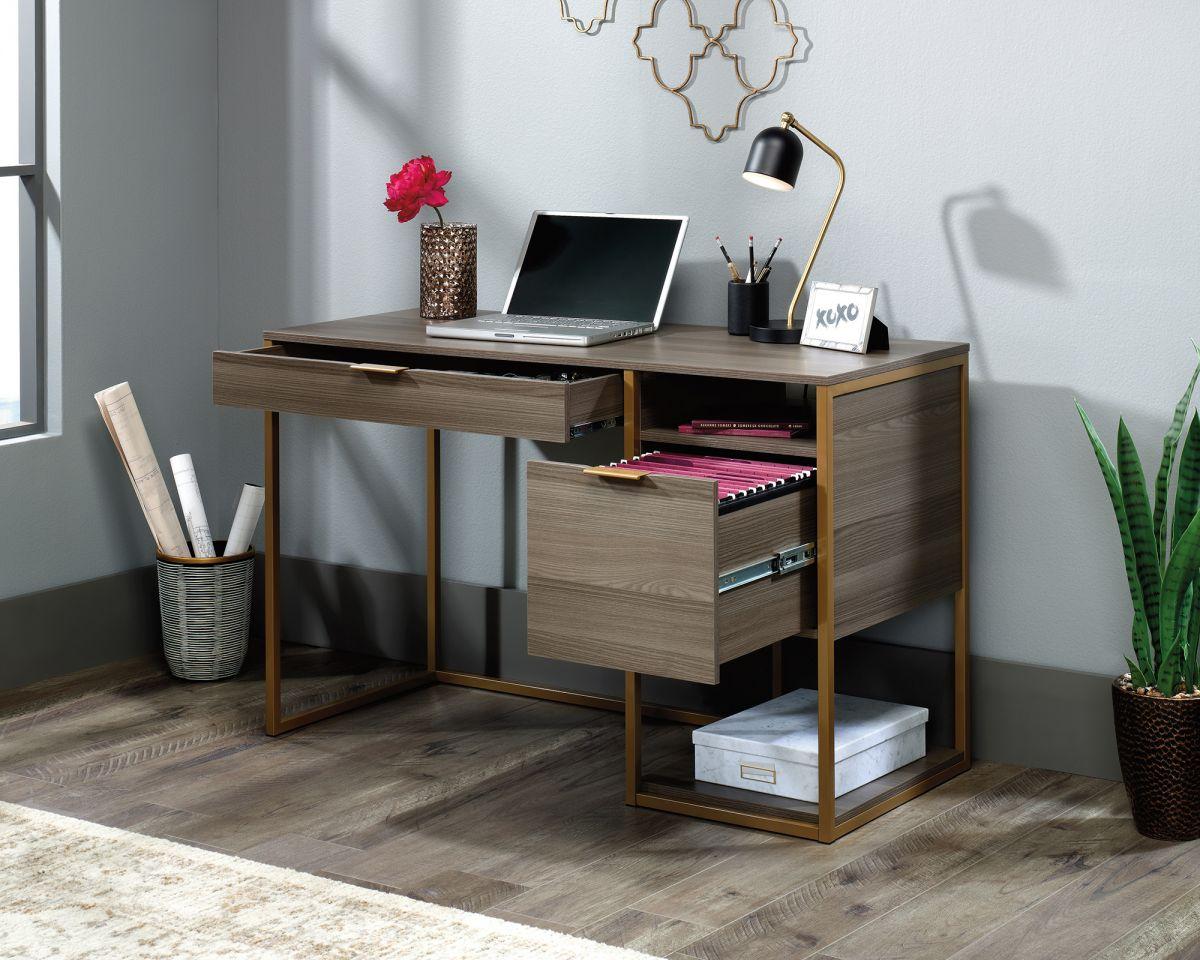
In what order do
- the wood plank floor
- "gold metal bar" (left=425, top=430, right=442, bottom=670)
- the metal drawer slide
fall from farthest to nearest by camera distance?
"gold metal bar" (left=425, top=430, right=442, bottom=670) < the metal drawer slide < the wood plank floor

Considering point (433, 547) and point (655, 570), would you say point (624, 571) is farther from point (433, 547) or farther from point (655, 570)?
point (433, 547)

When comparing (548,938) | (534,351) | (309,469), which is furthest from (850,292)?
(309,469)

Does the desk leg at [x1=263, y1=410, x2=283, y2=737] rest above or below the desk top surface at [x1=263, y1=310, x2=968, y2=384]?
below

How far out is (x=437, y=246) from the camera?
10.8 ft

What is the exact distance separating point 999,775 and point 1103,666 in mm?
264

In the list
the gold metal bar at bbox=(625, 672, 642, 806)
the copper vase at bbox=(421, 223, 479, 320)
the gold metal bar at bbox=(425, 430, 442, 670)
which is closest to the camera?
the gold metal bar at bbox=(625, 672, 642, 806)

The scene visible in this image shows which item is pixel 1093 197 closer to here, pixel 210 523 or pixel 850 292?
pixel 850 292

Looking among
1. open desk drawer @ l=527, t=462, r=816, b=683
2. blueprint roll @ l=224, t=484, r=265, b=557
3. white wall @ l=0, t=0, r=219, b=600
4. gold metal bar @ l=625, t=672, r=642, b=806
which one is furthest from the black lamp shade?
white wall @ l=0, t=0, r=219, b=600

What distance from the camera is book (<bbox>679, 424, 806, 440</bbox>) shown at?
9.29ft

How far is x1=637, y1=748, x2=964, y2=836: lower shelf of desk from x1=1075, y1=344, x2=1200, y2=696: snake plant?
0.43 metres

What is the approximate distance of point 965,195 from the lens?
10.1 feet

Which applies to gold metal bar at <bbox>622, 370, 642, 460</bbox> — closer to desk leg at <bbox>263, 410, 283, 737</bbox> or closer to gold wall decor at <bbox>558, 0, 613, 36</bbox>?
desk leg at <bbox>263, 410, 283, 737</bbox>

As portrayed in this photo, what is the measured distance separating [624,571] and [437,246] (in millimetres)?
968

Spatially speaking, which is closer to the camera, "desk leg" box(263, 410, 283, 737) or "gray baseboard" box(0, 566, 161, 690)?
"desk leg" box(263, 410, 283, 737)
